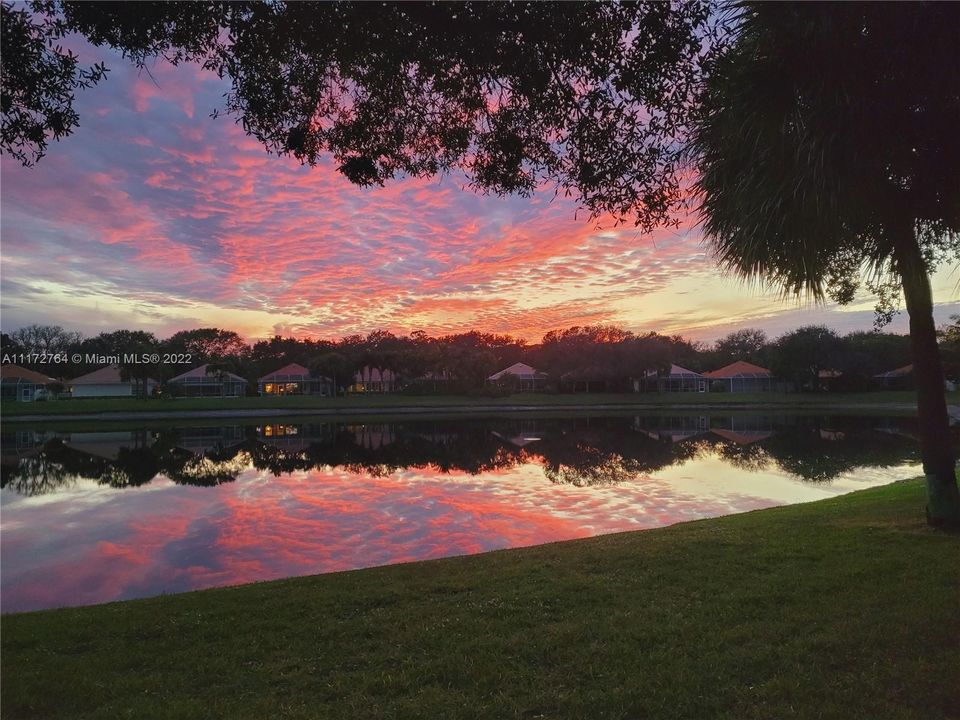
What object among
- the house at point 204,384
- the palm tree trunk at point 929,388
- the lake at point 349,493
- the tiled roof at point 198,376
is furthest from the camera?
the house at point 204,384

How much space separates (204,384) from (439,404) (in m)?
30.2

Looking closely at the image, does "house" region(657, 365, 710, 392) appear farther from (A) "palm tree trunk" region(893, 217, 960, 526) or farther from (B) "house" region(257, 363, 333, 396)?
(A) "palm tree trunk" region(893, 217, 960, 526)

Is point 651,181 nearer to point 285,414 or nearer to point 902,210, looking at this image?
point 902,210

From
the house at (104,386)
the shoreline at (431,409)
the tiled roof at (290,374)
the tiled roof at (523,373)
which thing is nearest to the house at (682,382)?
the tiled roof at (523,373)

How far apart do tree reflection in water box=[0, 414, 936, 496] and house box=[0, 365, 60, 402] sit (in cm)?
3336

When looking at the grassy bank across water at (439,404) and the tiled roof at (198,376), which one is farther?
the tiled roof at (198,376)

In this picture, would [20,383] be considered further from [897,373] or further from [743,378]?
[897,373]

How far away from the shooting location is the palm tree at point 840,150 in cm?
461

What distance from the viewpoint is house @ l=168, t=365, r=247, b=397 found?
214 feet

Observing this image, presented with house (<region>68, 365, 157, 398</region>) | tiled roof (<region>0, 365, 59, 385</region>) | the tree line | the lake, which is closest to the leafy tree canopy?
the lake

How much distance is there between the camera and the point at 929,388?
736 cm

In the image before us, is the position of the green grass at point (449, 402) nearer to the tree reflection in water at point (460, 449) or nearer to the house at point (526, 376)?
the house at point (526, 376)

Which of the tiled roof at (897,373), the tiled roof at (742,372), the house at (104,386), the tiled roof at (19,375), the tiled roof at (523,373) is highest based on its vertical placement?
the tiled roof at (19,375)

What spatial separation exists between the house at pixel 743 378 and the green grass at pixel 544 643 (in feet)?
214
